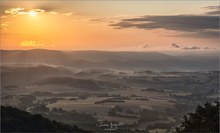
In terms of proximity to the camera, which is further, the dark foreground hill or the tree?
the dark foreground hill

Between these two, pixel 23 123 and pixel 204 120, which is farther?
pixel 23 123

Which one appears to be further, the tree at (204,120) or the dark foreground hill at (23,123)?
the dark foreground hill at (23,123)

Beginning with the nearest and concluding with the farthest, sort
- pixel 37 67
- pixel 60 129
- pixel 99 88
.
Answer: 1. pixel 60 129
2. pixel 99 88
3. pixel 37 67

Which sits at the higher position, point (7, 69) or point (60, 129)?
point (7, 69)

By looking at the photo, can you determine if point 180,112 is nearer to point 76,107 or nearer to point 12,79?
point 76,107

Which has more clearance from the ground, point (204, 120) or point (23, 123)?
point (23, 123)

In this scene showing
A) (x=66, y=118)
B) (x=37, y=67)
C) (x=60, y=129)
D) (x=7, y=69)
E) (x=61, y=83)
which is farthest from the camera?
(x=37, y=67)

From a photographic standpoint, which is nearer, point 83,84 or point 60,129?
point 60,129

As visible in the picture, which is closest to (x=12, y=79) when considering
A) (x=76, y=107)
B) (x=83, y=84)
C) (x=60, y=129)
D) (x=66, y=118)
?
(x=83, y=84)
